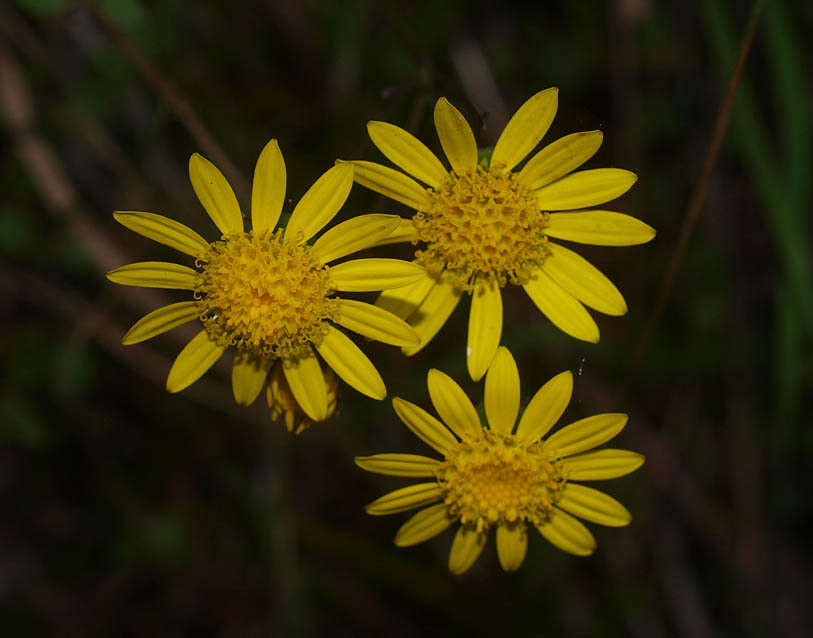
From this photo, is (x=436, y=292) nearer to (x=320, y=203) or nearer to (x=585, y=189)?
(x=320, y=203)

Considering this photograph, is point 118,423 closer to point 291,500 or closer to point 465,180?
point 291,500

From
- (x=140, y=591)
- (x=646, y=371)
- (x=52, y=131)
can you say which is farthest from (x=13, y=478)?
(x=646, y=371)

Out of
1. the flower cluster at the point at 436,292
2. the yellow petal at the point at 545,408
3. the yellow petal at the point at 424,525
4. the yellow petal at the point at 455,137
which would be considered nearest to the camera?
the yellow petal at the point at 455,137

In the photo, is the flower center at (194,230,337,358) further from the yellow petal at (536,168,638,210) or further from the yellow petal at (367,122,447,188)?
the yellow petal at (536,168,638,210)

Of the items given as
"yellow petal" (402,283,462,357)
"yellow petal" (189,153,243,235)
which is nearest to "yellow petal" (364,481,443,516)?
"yellow petal" (402,283,462,357)

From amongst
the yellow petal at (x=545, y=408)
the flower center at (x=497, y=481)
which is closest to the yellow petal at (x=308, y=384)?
the flower center at (x=497, y=481)

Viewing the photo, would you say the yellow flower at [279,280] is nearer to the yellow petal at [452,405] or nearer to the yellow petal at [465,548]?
the yellow petal at [452,405]
